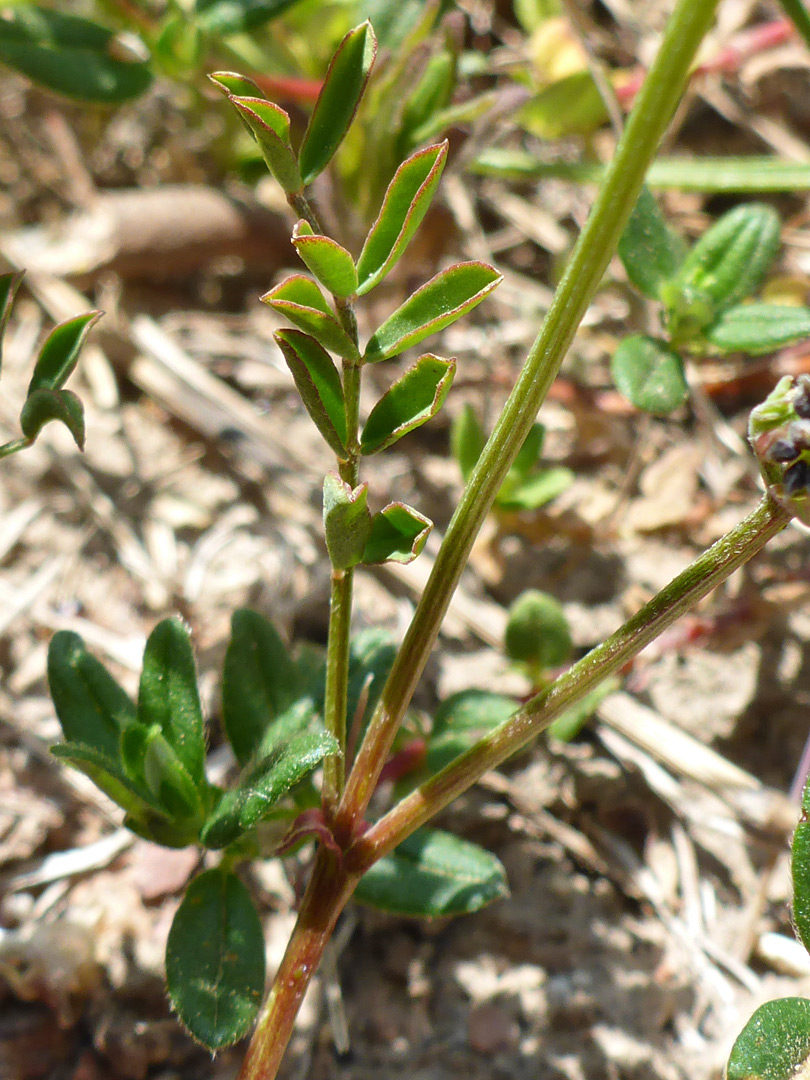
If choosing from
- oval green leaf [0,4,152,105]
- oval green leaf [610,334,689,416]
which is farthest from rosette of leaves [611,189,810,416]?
oval green leaf [0,4,152,105]

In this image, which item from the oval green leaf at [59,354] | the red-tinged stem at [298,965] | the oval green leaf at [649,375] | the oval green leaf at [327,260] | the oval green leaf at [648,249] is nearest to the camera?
the oval green leaf at [327,260]

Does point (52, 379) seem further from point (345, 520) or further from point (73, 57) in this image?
point (73, 57)

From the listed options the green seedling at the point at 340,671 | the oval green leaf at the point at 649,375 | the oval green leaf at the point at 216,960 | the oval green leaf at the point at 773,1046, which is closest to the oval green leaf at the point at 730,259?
the oval green leaf at the point at 649,375

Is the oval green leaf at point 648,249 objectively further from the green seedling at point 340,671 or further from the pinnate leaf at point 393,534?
the pinnate leaf at point 393,534

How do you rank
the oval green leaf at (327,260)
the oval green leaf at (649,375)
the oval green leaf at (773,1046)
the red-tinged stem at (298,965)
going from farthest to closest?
the oval green leaf at (649,375) → the red-tinged stem at (298,965) → the oval green leaf at (773,1046) → the oval green leaf at (327,260)

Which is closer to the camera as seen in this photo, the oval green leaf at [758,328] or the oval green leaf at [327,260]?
the oval green leaf at [327,260]

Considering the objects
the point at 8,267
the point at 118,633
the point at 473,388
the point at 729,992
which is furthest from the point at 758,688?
the point at 8,267

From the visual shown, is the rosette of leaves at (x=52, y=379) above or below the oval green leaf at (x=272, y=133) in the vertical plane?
below

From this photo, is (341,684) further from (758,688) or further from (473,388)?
(473,388)
